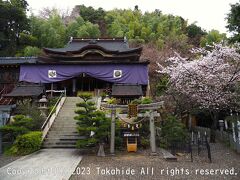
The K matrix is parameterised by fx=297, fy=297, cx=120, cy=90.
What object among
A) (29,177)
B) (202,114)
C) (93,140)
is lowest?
(29,177)

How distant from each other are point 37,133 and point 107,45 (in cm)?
1881

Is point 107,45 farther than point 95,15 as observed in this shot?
No

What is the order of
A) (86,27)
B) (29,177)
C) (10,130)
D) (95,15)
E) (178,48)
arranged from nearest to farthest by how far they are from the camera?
(29,177) < (10,130) < (178,48) < (86,27) < (95,15)

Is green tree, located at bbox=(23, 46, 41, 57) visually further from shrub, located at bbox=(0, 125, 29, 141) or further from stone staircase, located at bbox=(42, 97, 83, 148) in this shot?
shrub, located at bbox=(0, 125, 29, 141)

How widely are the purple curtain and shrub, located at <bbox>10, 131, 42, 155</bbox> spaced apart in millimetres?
11656

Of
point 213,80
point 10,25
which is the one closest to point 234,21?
point 213,80

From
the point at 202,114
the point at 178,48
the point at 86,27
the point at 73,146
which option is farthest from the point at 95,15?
the point at 73,146

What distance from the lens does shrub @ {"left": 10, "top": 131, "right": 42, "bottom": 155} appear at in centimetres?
1295

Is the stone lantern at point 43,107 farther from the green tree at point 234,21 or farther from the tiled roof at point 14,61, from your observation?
the green tree at point 234,21

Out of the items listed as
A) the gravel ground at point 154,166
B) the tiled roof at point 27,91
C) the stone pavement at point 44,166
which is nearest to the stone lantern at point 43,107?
the tiled roof at point 27,91

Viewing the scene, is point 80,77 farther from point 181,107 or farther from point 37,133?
point 37,133

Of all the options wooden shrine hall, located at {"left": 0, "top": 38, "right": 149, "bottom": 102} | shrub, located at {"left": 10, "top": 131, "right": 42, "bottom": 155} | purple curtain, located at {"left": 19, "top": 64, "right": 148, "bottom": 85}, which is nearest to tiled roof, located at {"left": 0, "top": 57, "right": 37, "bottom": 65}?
wooden shrine hall, located at {"left": 0, "top": 38, "right": 149, "bottom": 102}

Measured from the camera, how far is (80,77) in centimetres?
2566

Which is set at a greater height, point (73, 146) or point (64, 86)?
point (64, 86)
